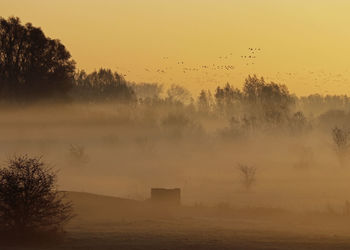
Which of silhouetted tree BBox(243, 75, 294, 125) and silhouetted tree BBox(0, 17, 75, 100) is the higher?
silhouetted tree BBox(243, 75, 294, 125)

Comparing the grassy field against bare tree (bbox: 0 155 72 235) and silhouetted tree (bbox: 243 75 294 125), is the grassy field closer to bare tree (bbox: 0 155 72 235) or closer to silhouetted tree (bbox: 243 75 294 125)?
bare tree (bbox: 0 155 72 235)

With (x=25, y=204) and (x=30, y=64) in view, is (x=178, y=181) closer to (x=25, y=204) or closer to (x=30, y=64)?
(x=30, y=64)

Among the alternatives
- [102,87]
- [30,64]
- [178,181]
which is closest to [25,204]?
[30,64]

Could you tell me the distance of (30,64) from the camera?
108062 mm

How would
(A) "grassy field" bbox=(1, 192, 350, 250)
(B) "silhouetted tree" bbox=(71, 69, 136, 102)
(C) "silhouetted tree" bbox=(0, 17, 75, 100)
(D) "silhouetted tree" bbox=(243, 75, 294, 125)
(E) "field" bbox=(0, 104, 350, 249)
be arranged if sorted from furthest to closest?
(D) "silhouetted tree" bbox=(243, 75, 294, 125), (B) "silhouetted tree" bbox=(71, 69, 136, 102), (C) "silhouetted tree" bbox=(0, 17, 75, 100), (E) "field" bbox=(0, 104, 350, 249), (A) "grassy field" bbox=(1, 192, 350, 250)

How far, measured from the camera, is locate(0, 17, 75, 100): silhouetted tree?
106625 mm

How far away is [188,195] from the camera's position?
9781cm

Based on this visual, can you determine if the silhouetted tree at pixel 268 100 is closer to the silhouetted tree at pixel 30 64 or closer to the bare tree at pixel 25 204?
the silhouetted tree at pixel 30 64

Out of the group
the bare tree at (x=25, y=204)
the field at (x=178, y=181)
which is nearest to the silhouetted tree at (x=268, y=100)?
the field at (x=178, y=181)

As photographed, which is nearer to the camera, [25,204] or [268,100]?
[25,204]

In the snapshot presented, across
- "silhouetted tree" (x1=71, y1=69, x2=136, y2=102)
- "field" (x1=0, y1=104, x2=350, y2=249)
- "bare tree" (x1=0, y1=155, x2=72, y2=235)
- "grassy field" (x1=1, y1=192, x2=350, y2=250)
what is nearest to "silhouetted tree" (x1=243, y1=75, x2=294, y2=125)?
"field" (x1=0, y1=104, x2=350, y2=249)

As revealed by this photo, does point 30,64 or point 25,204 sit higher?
point 30,64

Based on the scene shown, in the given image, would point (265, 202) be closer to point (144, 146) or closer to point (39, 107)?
point (39, 107)

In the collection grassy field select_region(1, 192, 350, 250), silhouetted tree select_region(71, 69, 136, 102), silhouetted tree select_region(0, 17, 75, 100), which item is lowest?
grassy field select_region(1, 192, 350, 250)
